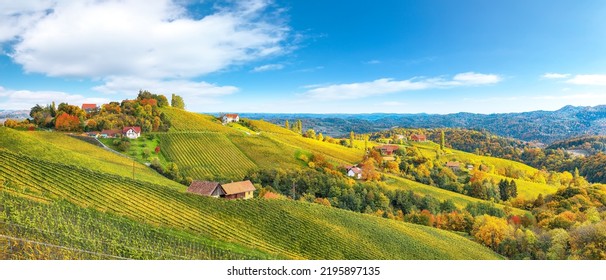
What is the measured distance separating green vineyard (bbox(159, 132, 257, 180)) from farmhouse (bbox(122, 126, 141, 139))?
3.94m

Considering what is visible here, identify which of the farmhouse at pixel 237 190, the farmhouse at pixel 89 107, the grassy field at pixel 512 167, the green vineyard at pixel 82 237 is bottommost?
the grassy field at pixel 512 167

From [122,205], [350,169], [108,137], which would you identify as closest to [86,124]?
[108,137]

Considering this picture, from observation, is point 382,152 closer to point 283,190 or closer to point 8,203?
point 283,190

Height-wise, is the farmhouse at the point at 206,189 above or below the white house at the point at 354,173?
above

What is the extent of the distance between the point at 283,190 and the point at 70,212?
34595 millimetres

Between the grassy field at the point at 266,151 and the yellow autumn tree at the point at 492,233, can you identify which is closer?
the yellow autumn tree at the point at 492,233

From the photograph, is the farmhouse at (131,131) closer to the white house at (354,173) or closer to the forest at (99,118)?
the forest at (99,118)

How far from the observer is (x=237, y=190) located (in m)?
37.5

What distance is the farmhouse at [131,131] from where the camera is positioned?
5871 cm

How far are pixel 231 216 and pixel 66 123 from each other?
51.1 metres

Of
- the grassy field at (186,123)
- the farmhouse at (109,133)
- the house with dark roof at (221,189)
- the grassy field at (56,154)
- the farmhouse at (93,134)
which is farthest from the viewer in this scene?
the grassy field at (186,123)

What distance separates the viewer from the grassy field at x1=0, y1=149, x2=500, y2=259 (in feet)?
56.3

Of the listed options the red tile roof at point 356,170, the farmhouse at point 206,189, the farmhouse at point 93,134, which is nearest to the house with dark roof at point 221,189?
the farmhouse at point 206,189

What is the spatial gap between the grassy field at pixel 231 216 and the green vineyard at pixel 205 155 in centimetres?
2529
